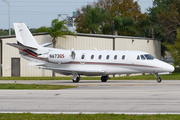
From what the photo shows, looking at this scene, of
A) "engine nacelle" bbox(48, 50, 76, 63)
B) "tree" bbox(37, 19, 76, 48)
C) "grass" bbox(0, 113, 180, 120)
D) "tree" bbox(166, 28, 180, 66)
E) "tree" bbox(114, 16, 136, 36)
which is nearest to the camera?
"grass" bbox(0, 113, 180, 120)

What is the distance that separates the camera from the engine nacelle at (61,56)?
100ft

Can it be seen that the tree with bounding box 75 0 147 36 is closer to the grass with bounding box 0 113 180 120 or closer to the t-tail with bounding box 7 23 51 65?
the t-tail with bounding box 7 23 51 65

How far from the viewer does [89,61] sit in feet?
99.1

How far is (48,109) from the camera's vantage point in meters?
12.0

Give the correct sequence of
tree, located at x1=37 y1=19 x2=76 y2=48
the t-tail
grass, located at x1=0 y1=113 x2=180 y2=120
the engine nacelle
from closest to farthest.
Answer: grass, located at x1=0 y1=113 x2=180 y2=120, the engine nacelle, the t-tail, tree, located at x1=37 y1=19 x2=76 y2=48

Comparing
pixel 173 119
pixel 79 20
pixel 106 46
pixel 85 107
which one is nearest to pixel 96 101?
pixel 85 107

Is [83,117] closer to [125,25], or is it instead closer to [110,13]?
[125,25]

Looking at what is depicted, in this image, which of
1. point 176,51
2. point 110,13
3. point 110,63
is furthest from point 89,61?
point 110,13

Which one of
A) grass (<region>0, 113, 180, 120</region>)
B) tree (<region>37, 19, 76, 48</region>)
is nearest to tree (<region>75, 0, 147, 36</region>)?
tree (<region>37, 19, 76, 48</region>)

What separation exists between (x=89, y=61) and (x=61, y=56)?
282cm

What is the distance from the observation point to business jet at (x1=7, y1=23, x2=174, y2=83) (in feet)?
90.7

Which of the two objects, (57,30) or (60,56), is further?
(57,30)

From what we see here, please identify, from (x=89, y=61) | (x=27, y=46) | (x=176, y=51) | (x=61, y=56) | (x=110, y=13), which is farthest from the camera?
(x=110, y=13)

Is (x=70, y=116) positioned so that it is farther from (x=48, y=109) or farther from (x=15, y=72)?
(x=15, y=72)
